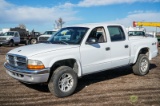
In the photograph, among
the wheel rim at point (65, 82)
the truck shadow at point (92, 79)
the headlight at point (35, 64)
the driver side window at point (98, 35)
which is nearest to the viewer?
the headlight at point (35, 64)

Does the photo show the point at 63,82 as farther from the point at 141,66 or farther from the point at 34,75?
the point at 141,66

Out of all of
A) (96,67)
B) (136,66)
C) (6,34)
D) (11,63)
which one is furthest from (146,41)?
Answer: (6,34)

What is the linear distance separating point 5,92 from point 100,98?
2581mm

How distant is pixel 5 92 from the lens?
5.84m

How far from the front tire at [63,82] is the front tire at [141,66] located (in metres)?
3.06

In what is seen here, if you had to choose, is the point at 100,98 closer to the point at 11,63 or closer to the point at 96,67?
the point at 96,67

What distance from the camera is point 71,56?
5.44 meters

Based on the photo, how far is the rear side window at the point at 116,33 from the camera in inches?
263

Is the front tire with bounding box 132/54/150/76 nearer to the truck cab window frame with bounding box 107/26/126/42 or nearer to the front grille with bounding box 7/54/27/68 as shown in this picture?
the truck cab window frame with bounding box 107/26/126/42

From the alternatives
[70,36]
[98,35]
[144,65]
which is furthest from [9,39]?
[98,35]

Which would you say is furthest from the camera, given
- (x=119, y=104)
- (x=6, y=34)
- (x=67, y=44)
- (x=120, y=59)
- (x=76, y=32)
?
(x=6, y=34)

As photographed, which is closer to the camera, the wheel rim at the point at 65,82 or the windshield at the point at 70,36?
the wheel rim at the point at 65,82

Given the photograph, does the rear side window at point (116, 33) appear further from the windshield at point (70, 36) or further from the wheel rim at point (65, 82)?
the wheel rim at point (65, 82)

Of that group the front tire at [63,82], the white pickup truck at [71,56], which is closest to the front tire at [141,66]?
the white pickup truck at [71,56]
